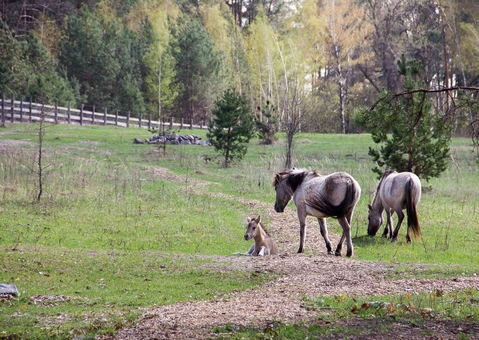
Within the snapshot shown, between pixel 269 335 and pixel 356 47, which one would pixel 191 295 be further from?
pixel 356 47

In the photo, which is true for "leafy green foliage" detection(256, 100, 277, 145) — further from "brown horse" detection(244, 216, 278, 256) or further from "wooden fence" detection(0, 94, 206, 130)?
"brown horse" detection(244, 216, 278, 256)

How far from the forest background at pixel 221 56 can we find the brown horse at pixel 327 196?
34505mm

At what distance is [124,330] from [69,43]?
52737 mm

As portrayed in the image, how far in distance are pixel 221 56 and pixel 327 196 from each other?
49.0 metres

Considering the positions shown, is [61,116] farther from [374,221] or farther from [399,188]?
[399,188]

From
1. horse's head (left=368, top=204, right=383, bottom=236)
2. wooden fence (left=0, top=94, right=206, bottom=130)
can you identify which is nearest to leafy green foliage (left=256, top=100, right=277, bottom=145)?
wooden fence (left=0, top=94, right=206, bottom=130)

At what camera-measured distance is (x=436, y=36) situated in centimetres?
5069

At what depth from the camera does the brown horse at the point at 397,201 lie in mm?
15031

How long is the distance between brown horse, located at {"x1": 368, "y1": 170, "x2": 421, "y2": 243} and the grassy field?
435mm

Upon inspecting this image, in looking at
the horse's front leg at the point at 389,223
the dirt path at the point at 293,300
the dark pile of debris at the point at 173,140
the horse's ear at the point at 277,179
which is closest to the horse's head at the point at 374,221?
the horse's front leg at the point at 389,223

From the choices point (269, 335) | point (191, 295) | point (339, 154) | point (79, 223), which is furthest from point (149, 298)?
point (339, 154)

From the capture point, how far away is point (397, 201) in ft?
51.6

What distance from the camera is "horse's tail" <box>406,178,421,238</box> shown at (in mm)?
14875

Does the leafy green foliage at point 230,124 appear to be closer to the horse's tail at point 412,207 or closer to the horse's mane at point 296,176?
the horse's tail at point 412,207
